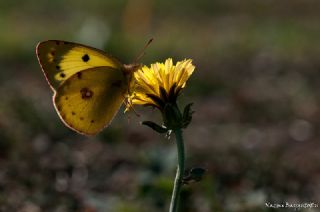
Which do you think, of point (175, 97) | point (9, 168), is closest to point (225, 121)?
point (9, 168)

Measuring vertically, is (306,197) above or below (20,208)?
above

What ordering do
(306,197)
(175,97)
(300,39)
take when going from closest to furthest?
(175,97) < (306,197) < (300,39)

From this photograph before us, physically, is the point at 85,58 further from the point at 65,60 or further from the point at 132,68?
the point at 132,68

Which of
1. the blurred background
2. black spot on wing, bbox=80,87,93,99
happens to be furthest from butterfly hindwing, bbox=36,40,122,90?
the blurred background

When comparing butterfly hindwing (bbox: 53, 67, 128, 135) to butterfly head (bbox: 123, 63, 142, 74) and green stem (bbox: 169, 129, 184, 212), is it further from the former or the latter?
green stem (bbox: 169, 129, 184, 212)

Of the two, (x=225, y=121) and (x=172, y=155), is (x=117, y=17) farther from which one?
(x=172, y=155)

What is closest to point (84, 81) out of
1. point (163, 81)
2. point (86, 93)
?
point (86, 93)

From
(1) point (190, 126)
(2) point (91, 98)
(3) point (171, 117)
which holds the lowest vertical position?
(3) point (171, 117)
